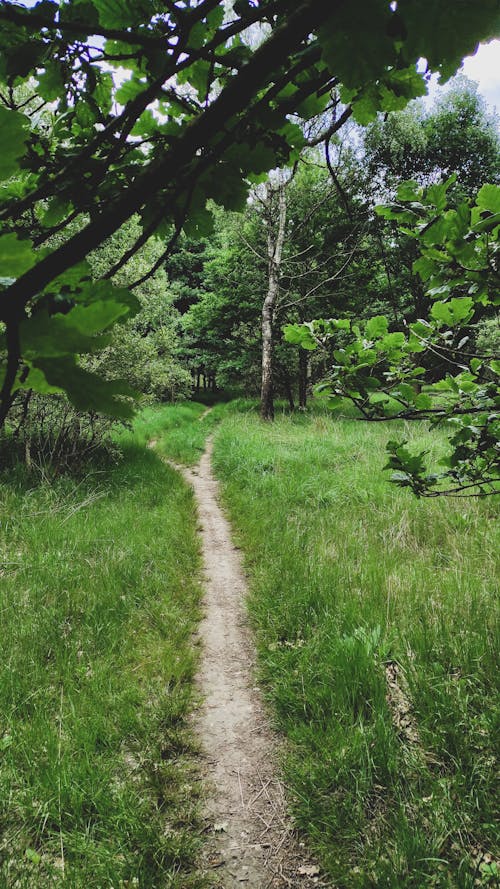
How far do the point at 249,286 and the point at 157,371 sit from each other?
23.0 feet


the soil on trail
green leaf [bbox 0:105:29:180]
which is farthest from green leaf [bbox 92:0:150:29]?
the soil on trail

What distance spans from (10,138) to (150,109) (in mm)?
772

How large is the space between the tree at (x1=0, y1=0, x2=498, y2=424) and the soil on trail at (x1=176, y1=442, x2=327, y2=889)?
2549 mm

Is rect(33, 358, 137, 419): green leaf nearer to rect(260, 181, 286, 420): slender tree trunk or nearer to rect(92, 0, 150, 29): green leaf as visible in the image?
rect(92, 0, 150, 29): green leaf

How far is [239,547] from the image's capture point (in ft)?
17.4

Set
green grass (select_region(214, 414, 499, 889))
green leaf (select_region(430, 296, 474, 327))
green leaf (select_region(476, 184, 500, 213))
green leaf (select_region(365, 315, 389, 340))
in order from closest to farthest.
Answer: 1. green leaf (select_region(476, 184, 500, 213))
2. green leaf (select_region(430, 296, 474, 327))
3. green leaf (select_region(365, 315, 389, 340))
4. green grass (select_region(214, 414, 499, 889))

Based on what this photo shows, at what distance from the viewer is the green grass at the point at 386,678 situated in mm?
1917

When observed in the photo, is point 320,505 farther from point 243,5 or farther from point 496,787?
point 243,5

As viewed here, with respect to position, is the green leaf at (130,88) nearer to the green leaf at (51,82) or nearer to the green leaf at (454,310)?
the green leaf at (51,82)

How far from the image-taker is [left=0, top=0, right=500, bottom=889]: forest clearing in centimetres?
49

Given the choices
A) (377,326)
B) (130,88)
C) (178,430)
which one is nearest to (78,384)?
(130,88)

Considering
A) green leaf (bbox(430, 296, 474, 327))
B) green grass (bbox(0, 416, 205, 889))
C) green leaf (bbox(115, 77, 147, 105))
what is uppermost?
green leaf (bbox(115, 77, 147, 105))

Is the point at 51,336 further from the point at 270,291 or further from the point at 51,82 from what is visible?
the point at 270,291

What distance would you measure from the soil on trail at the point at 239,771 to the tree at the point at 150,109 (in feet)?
8.36
